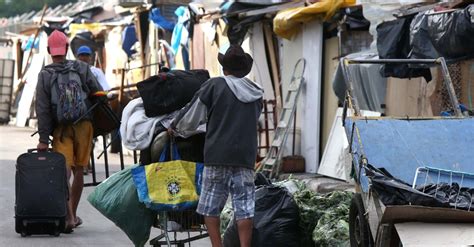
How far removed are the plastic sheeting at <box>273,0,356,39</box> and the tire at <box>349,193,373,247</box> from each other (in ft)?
26.4

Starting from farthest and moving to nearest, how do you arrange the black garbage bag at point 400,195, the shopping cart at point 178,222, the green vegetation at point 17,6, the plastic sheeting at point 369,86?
the green vegetation at point 17,6, the plastic sheeting at point 369,86, the shopping cart at point 178,222, the black garbage bag at point 400,195

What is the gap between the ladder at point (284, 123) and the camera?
56.6ft

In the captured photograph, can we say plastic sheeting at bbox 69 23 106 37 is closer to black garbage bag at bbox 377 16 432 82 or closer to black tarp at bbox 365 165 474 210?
black garbage bag at bbox 377 16 432 82

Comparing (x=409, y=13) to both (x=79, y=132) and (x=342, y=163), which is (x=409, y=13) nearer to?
(x=342, y=163)

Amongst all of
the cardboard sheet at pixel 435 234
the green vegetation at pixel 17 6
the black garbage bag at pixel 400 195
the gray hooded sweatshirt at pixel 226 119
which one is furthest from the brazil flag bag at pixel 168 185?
the green vegetation at pixel 17 6

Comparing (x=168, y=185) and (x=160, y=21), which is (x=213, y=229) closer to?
(x=168, y=185)

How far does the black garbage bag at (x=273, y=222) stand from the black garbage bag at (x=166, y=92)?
1028mm

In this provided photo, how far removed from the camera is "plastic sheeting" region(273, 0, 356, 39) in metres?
16.5

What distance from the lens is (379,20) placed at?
48.6 ft

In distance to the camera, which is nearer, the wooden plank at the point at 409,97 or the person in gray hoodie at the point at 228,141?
the person in gray hoodie at the point at 228,141

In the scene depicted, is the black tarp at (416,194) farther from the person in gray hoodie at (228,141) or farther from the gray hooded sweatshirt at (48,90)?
the gray hooded sweatshirt at (48,90)

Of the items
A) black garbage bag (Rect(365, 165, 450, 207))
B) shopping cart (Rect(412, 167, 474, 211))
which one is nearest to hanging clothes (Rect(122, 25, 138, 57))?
shopping cart (Rect(412, 167, 474, 211))

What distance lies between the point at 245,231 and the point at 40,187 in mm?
3029

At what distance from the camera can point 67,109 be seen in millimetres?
11023
